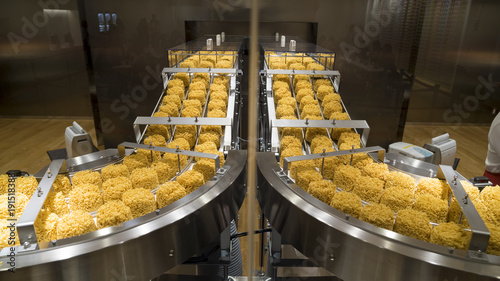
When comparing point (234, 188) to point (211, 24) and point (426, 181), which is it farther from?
point (211, 24)

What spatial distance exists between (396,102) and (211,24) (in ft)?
8.12

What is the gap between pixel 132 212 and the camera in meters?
1.18

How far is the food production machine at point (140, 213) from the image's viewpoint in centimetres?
92

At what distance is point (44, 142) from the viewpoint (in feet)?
11.7

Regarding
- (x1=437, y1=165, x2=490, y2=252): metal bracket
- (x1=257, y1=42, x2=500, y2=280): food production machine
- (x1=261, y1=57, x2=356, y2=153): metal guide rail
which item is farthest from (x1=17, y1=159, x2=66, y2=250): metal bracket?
(x1=437, y1=165, x2=490, y2=252): metal bracket

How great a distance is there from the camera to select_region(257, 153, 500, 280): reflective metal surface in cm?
91

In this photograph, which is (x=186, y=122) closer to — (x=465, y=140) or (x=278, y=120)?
(x=278, y=120)
